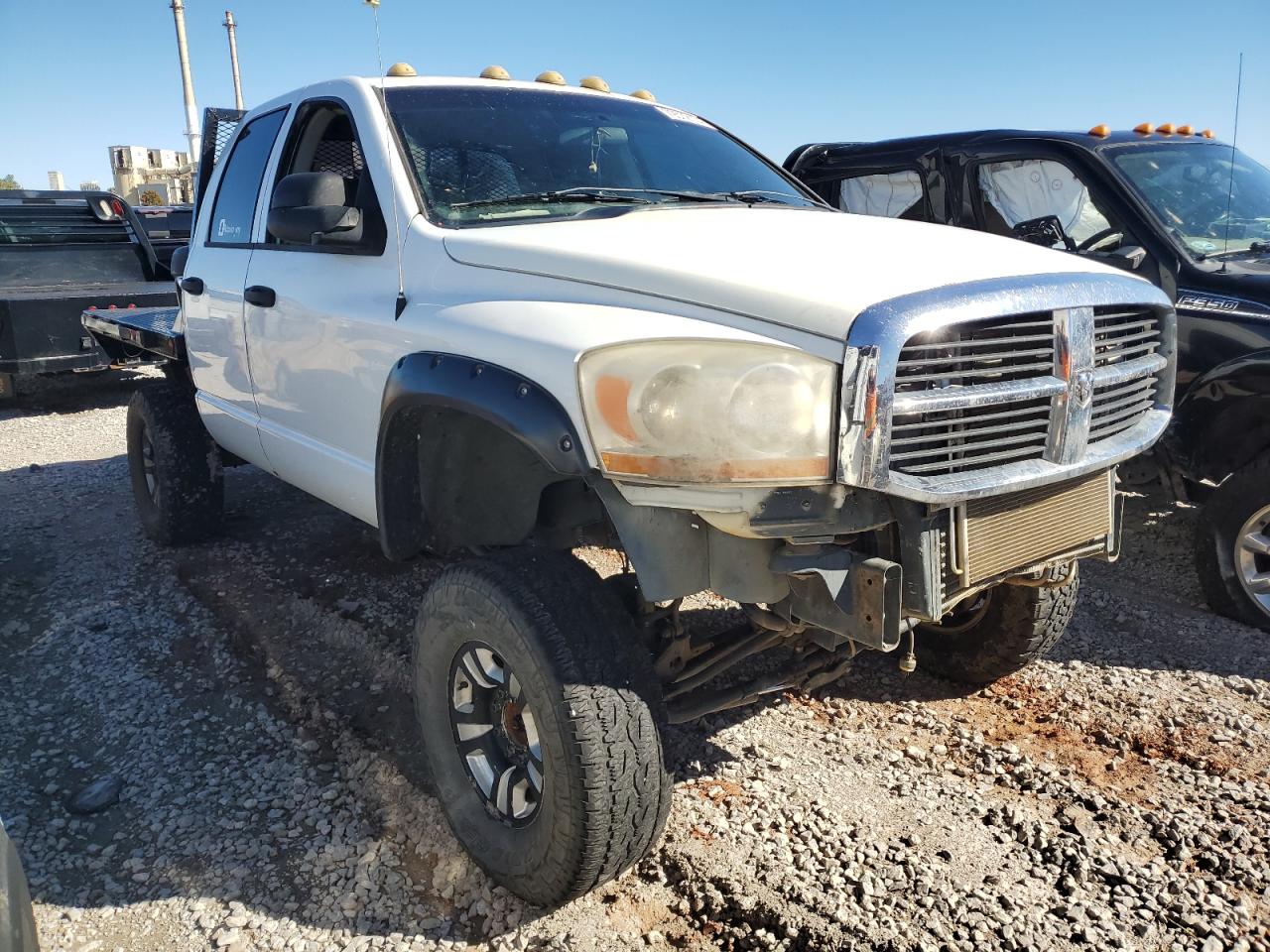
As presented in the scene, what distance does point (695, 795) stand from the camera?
2910 mm

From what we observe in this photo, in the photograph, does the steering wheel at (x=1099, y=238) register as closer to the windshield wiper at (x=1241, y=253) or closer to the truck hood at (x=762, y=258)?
the windshield wiper at (x=1241, y=253)

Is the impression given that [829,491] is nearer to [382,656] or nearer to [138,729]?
[382,656]

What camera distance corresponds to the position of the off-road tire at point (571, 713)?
87.1 inches

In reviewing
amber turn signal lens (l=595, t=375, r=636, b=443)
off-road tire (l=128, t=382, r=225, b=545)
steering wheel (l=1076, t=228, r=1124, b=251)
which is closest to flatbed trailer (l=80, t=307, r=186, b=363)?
off-road tire (l=128, t=382, r=225, b=545)

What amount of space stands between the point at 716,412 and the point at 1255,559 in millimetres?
3099

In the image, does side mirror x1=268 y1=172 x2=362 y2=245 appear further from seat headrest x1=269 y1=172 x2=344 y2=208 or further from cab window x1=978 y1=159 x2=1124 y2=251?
cab window x1=978 y1=159 x2=1124 y2=251

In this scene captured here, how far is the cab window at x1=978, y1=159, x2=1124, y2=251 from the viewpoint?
15.0 feet

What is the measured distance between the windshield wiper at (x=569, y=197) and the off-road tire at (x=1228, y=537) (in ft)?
8.90

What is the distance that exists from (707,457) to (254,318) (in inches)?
94.9

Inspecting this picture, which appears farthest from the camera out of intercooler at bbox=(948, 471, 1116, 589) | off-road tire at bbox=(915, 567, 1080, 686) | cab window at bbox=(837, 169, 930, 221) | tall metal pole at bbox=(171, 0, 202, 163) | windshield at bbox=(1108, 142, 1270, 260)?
tall metal pole at bbox=(171, 0, 202, 163)

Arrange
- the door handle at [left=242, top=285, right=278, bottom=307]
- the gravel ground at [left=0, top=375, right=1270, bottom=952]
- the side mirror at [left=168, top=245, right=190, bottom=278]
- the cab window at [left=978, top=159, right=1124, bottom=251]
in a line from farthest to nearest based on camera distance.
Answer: the side mirror at [left=168, top=245, right=190, bottom=278] → the cab window at [left=978, top=159, right=1124, bottom=251] → the door handle at [left=242, top=285, right=278, bottom=307] → the gravel ground at [left=0, top=375, right=1270, bottom=952]

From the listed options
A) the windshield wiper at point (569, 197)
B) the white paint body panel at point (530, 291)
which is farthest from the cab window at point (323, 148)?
the windshield wiper at point (569, 197)

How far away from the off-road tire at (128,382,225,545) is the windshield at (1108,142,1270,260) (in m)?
4.66

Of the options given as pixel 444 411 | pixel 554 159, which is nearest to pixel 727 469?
pixel 444 411
